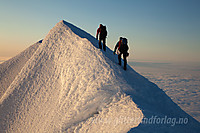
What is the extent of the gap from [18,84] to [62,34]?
13.7 ft

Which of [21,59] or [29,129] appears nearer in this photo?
[29,129]

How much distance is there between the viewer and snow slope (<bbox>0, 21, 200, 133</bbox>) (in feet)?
13.3

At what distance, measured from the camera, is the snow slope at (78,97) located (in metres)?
4.04

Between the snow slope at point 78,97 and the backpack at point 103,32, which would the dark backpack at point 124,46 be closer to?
the snow slope at point 78,97

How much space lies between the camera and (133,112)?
378 centimetres

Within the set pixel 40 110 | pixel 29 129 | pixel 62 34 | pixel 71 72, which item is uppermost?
pixel 62 34

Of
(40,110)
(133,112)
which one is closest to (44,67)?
(40,110)

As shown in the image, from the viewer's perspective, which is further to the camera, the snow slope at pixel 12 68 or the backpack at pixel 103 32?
the snow slope at pixel 12 68

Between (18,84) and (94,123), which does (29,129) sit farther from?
(94,123)

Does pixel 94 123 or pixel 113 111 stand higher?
pixel 113 111

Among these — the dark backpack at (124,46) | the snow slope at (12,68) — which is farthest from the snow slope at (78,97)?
the snow slope at (12,68)

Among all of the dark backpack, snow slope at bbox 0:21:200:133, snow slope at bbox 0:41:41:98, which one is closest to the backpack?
snow slope at bbox 0:21:200:133

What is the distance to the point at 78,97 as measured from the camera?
5250mm

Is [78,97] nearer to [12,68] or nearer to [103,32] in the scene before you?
[103,32]
